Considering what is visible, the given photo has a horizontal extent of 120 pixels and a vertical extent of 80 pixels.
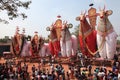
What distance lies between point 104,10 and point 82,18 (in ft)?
8.80

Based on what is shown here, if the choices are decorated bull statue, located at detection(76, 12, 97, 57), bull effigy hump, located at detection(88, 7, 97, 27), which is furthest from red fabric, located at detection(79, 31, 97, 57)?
bull effigy hump, located at detection(88, 7, 97, 27)

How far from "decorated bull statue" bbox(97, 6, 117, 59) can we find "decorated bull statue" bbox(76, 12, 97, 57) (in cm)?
148

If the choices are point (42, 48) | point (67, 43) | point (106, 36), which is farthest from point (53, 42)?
point (106, 36)

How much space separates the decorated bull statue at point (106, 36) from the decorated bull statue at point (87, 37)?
1.48 metres

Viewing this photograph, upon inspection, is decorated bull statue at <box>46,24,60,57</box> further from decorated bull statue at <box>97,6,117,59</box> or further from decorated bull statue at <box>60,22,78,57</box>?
decorated bull statue at <box>97,6,117,59</box>

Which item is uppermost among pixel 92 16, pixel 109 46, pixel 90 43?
pixel 92 16

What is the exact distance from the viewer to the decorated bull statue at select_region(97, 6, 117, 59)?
22.6 meters

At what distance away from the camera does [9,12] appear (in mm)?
14867

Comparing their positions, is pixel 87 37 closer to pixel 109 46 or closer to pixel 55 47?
pixel 109 46

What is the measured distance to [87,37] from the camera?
24.9m

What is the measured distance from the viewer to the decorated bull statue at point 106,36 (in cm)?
2264

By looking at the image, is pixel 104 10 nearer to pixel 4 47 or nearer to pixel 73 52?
pixel 73 52

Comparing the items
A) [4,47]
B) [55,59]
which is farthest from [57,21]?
[4,47]

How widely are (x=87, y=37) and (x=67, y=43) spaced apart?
11.7 ft
